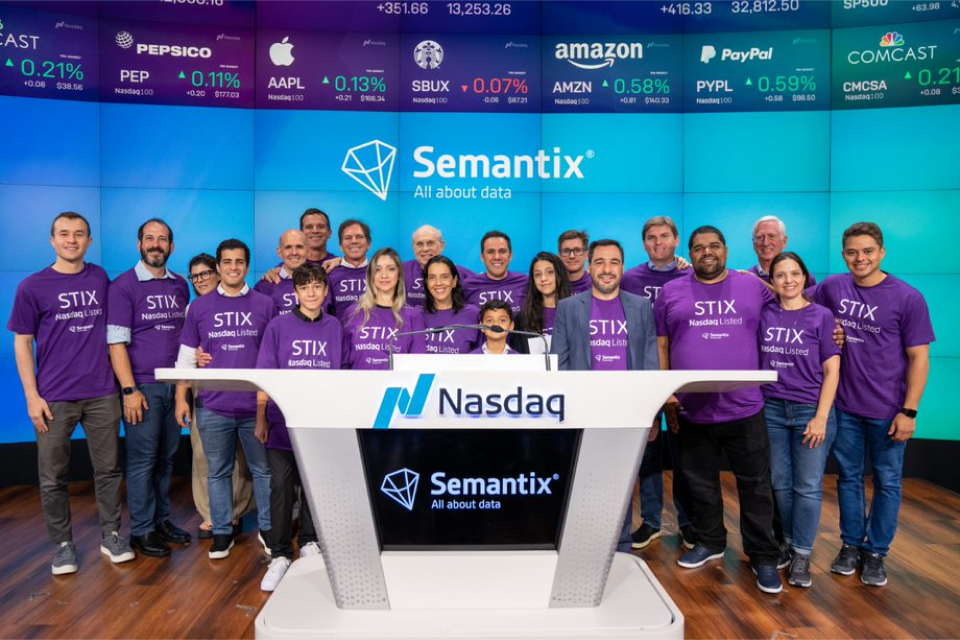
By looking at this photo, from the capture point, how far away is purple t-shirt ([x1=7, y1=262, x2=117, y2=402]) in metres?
3.63

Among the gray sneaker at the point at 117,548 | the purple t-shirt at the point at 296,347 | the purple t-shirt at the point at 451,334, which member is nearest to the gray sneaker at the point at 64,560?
the gray sneaker at the point at 117,548

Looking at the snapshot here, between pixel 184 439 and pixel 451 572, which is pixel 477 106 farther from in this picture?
pixel 451 572

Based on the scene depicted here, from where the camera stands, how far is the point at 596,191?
5883 millimetres

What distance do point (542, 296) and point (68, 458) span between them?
2650 mm

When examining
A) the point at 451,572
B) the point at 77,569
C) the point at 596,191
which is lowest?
the point at 77,569

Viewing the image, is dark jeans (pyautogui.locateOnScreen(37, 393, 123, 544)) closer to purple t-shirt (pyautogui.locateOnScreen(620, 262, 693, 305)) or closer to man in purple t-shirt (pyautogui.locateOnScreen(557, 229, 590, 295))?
man in purple t-shirt (pyautogui.locateOnScreen(557, 229, 590, 295))

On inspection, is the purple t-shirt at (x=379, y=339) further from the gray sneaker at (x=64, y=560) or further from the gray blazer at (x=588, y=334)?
A: the gray sneaker at (x=64, y=560)

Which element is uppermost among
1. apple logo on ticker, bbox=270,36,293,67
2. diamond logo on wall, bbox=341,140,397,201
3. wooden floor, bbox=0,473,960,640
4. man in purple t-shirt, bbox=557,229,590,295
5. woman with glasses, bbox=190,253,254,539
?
apple logo on ticker, bbox=270,36,293,67

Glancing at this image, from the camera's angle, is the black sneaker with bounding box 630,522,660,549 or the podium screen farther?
the black sneaker with bounding box 630,522,660,549

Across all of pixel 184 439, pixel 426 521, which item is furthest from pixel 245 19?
pixel 426 521

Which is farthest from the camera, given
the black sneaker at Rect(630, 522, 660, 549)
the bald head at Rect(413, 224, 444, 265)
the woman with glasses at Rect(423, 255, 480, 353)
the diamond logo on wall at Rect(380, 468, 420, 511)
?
the bald head at Rect(413, 224, 444, 265)

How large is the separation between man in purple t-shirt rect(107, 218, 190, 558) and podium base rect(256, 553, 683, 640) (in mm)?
2165

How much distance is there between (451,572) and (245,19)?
16.8ft

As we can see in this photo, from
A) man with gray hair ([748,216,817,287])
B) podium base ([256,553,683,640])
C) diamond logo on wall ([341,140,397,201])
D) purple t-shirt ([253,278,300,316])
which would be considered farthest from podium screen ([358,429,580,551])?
diamond logo on wall ([341,140,397,201])
